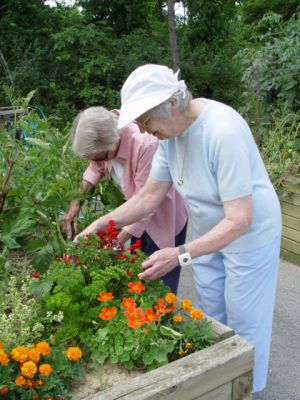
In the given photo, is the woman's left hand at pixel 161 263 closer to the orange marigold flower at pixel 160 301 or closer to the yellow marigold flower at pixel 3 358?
the orange marigold flower at pixel 160 301

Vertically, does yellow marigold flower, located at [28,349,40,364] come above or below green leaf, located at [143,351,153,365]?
above

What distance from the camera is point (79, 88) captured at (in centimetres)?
945

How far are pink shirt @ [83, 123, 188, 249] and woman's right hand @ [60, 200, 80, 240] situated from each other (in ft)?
0.63

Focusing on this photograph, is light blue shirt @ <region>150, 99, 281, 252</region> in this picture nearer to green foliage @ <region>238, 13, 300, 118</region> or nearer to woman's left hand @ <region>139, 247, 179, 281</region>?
woman's left hand @ <region>139, 247, 179, 281</region>

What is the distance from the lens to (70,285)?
64.6 inches

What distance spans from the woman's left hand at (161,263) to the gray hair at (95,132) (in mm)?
622

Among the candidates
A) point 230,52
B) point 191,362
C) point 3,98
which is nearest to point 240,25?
point 230,52

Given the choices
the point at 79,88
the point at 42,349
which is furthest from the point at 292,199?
the point at 79,88

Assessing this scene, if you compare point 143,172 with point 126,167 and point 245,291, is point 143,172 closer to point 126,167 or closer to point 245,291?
point 126,167

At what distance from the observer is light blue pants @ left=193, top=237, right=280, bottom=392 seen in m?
1.94

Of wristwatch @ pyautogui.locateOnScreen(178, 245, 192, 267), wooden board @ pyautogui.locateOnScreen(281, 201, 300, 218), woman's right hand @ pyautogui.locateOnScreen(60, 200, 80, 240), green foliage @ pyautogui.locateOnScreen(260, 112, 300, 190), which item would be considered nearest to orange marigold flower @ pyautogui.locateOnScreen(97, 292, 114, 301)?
wristwatch @ pyautogui.locateOnScreen(178, 245, 192, 267)

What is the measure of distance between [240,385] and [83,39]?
28.0 ft

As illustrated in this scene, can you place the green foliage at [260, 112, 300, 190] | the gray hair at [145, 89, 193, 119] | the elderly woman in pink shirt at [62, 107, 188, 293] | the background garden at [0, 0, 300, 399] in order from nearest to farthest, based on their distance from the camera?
the gray hair at [145, 89, 193, 119] → the background garden at [0, 0, 300, 399] → the elderly woman in pink shirt at [62, 107, 188, 293] → the green foliage at [260, 112, 300, 190]

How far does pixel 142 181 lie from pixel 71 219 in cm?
42
